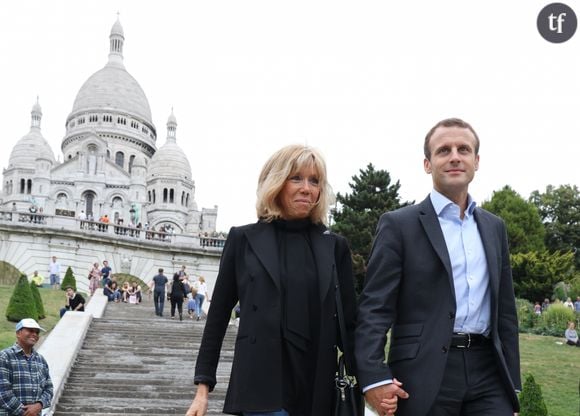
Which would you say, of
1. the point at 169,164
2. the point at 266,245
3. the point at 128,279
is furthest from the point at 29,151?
the point at 266,245

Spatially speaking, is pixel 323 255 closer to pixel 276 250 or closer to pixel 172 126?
pixel 276 250

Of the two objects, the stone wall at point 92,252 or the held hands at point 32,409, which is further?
the stone wall at point 92,252

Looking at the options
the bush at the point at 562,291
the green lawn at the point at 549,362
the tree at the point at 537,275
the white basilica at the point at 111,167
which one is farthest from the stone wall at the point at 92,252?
the white basilica at the point at 111,167

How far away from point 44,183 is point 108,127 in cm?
1834

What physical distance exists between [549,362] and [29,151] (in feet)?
239

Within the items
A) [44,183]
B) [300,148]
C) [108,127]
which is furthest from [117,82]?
[300,148]

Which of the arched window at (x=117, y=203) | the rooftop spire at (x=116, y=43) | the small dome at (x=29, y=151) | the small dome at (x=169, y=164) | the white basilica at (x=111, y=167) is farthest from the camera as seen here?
the rooftop spire at (x=116, y=43)

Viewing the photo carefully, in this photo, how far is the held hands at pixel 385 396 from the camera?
125 inches

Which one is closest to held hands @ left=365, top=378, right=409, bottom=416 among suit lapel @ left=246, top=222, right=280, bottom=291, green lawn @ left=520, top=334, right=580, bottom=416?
suit lapel @ left=246, top=222, right=280, bottom=291

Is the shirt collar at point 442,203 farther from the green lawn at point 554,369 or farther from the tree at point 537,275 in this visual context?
the tree at point 537,275

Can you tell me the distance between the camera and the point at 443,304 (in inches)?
131

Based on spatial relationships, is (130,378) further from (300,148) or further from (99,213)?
(99,213)

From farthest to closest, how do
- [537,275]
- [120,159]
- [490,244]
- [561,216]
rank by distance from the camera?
[120,159], [561,216], [537,275], [490,244]

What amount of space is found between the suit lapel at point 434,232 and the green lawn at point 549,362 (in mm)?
7880
